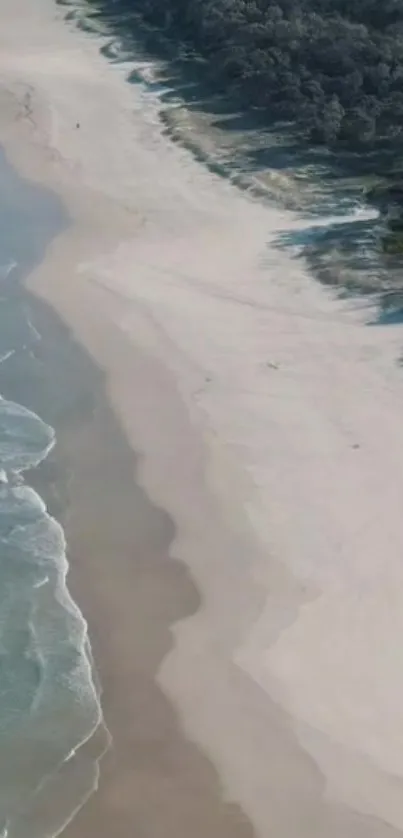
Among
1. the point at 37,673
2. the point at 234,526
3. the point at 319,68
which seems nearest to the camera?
the point at 37,673

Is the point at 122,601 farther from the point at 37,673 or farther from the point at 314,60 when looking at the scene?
the point at 314,60

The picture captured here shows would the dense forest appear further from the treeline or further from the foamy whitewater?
the foamy whitewater

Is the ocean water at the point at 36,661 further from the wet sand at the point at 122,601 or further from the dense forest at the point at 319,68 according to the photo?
the dense forest at the point at 319,68

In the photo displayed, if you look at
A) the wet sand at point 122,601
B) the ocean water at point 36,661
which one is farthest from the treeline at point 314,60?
the ocean water at point 36,661

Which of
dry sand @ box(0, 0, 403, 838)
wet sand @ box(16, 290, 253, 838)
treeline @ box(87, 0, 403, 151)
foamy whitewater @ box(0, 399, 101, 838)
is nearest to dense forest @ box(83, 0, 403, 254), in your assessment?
treeline @ box(87, 0, 403, 151)

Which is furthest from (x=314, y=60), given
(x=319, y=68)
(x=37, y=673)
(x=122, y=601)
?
(x=37, y=673)

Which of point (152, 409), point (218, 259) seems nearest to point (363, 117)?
point (218, 259)
